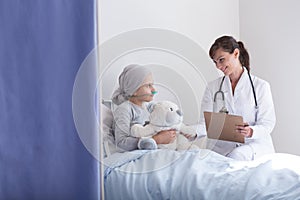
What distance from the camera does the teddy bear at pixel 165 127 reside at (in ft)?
4.92

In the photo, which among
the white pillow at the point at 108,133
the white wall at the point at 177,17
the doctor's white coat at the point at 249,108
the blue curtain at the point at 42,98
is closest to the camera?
the blue curtain at the point at 42,98

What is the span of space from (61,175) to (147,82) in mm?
419

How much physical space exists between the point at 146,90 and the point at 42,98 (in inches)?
14.5

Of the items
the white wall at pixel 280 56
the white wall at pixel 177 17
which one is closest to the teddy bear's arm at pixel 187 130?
the white wall at pixel 177 17

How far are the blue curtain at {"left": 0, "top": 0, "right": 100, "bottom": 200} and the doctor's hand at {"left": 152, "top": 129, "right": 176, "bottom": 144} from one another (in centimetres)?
27

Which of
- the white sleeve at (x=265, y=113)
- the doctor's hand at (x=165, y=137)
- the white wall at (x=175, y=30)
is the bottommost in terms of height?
the doctor's hand at (x=165, y=137)

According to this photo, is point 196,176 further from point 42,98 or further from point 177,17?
point 177,17

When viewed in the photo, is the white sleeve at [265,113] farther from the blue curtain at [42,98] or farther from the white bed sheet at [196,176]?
the blue curtain at [42,98]

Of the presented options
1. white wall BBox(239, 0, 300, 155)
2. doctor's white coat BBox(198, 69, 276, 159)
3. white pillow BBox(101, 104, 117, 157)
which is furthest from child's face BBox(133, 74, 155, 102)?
white wall BBox(239, 0, 300, 155)

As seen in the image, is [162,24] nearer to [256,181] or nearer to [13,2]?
[13,2]

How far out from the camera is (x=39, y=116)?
1332mm

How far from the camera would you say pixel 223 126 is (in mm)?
1722

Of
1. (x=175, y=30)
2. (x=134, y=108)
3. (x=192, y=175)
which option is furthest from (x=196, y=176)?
(x=175, y=30)

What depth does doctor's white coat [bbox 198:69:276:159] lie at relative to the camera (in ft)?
6.40
